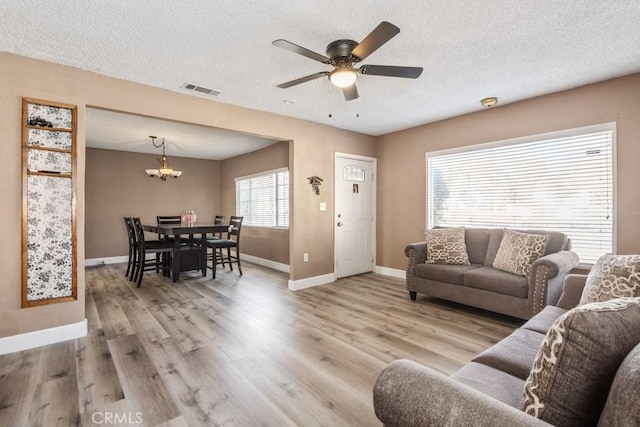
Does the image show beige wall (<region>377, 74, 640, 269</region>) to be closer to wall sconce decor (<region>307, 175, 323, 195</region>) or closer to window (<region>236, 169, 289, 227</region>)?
wall sconce decor (<region>307, 175, 323, 195</region>)

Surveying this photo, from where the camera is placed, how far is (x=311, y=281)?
4.73 meters

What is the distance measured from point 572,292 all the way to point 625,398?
195cm

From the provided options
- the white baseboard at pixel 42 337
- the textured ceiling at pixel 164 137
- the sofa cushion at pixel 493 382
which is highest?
the textured ceiling at pixel 164 137

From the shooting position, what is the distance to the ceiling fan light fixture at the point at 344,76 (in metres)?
2.42

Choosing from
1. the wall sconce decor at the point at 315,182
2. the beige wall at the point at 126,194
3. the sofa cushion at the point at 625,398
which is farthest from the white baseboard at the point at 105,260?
the sofa cushion at the point at 625,398

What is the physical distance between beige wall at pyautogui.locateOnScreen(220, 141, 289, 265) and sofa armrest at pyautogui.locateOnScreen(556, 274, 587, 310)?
4.28 metres

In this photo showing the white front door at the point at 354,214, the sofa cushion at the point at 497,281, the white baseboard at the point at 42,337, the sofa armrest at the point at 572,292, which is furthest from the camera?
the white front door at the point at 354,214

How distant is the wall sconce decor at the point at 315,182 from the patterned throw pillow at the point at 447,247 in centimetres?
178

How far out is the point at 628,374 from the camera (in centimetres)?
72

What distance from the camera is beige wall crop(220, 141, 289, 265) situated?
5.96 meters

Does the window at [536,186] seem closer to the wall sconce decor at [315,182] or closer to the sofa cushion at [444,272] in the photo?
the sofa cushion at [444,272]

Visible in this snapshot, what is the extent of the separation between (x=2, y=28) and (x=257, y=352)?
315 cm

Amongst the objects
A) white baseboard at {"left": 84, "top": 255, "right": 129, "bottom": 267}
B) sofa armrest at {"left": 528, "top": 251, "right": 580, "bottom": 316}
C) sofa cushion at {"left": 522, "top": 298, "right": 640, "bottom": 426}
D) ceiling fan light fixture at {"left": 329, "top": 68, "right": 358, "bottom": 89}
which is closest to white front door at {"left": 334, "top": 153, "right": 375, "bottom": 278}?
ceiling fan light fixture at {"left": 329, "top": 68, "right": 358, "bottom": 89}

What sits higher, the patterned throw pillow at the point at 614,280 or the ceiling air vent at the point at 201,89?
the ceiling air vent at the point at 201,89
